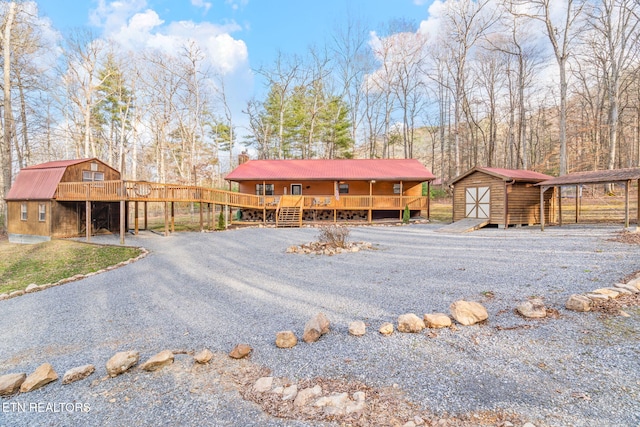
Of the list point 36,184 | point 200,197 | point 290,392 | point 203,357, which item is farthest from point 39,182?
point 290,392

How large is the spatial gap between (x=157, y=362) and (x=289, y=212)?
15.8 meters

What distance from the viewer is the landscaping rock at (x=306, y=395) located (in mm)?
2703

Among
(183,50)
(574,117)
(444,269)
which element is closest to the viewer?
(444,269)

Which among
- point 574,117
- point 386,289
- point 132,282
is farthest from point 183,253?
point 574,117

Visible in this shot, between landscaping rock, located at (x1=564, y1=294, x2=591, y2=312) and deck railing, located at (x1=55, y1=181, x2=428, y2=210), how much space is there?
49.1 ft

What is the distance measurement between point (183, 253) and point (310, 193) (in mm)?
11470

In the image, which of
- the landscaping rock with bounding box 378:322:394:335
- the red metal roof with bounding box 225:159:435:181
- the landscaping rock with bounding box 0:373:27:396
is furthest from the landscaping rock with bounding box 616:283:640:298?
the red metal roof with bounding box 225:159:435:181

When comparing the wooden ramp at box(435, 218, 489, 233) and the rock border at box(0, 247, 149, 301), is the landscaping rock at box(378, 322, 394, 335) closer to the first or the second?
the rock border at box(0, 247, 149, 301)

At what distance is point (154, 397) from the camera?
2939mm

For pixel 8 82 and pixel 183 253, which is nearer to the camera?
pixel 183 253

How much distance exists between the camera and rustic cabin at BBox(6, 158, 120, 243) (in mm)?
14633

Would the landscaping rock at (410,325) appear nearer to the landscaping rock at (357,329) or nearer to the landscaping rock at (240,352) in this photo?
the landscaping rock at (357,329)

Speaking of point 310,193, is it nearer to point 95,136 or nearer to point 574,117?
point 95,136

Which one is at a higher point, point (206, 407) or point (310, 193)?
point (310, 193)
